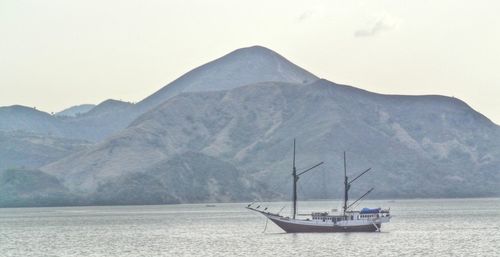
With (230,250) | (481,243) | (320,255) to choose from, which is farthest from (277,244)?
(481,243)

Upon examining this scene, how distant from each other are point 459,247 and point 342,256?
28237 mm

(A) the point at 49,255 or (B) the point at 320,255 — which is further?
(A) the point at 49,255

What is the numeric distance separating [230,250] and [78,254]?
1108 inches

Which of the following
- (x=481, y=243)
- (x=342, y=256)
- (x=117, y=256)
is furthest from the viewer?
(x=481, y=243)

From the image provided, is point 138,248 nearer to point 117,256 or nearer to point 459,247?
point 117,256

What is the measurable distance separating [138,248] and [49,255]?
19.4 metres

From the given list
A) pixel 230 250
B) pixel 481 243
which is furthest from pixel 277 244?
pixel 481 243

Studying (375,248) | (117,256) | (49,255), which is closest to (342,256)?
(375,248)

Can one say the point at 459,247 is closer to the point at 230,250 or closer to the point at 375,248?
the point at 375,248

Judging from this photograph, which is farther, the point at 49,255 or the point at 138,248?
the point at 138,248

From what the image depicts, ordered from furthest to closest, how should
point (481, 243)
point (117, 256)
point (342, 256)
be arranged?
point (481, 243)
point (117, 256)
point (342, 256)

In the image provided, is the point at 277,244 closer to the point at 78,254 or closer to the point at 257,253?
the point at 257,253

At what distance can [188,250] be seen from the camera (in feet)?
618

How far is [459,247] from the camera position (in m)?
184
